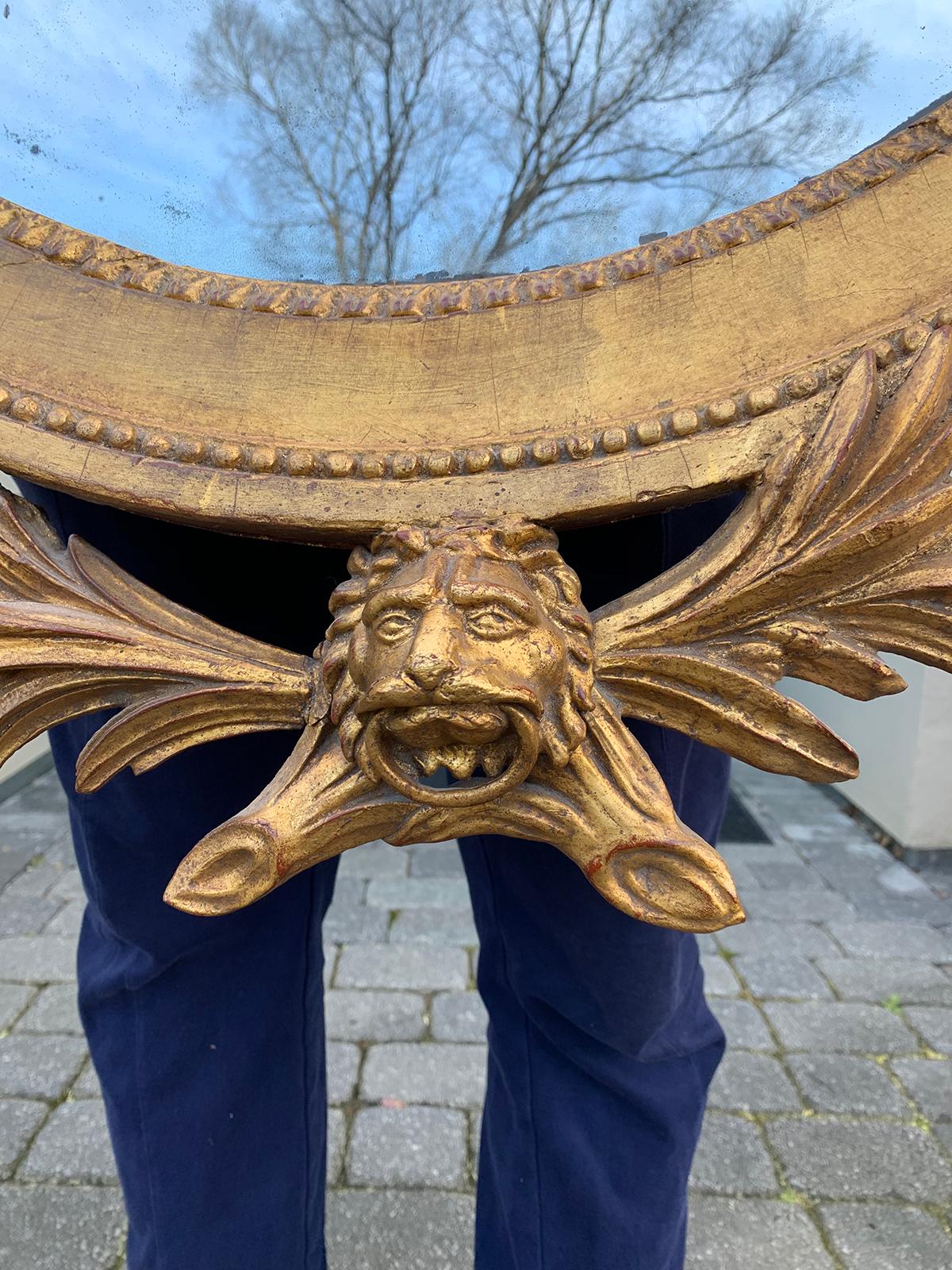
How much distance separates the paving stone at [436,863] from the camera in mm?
2088

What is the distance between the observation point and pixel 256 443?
44cm

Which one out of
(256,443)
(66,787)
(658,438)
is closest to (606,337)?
(658,438)

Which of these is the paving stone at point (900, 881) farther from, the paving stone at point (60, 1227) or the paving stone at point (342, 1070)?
the paving stone at point (60, 1227)

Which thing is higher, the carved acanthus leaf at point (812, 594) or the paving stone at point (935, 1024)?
the carved acanthus leaf at point (812, 594)

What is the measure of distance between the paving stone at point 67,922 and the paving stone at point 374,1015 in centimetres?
60

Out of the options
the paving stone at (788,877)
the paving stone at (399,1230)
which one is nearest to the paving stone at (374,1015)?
the paving stone at (399,1230)

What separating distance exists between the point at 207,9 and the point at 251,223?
11 centimetres

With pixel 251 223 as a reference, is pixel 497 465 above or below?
below

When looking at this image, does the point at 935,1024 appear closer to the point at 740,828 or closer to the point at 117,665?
the point at 740,828

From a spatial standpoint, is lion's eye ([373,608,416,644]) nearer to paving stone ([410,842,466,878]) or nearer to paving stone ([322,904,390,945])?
paving stone ([322,904,390,945])

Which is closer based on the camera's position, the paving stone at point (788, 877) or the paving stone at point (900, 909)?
the paving stone at point (900, 909)

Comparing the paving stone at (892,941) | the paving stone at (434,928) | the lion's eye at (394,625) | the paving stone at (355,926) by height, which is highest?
the lion's eye at (394,625)

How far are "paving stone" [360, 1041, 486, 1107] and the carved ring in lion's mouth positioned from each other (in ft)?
3.34

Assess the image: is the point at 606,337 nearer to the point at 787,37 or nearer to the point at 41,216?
the point at 787,37
